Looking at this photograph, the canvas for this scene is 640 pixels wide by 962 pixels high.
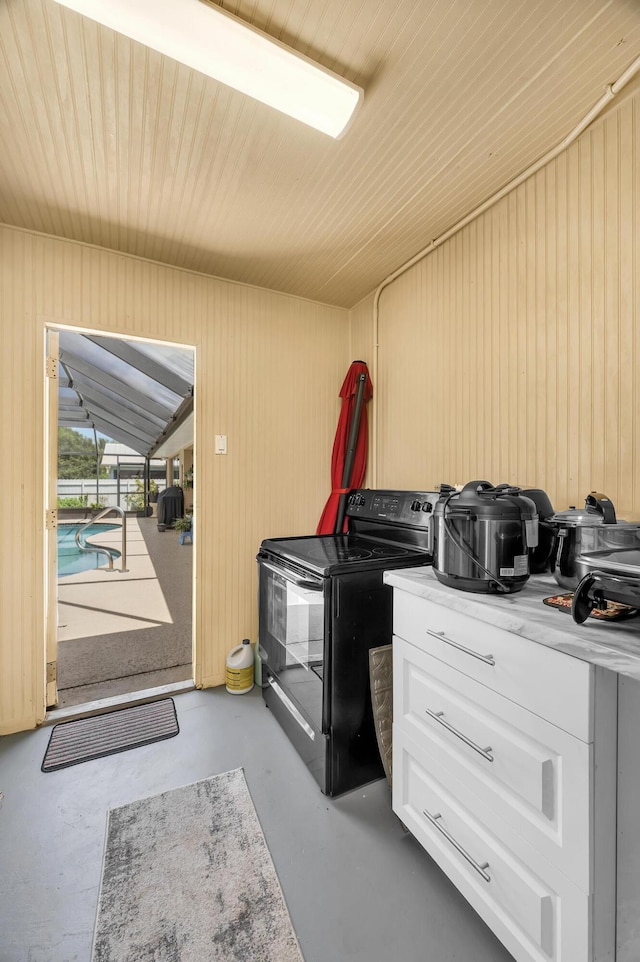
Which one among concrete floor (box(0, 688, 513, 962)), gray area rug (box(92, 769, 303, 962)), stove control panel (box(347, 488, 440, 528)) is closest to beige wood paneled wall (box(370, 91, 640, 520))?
stove control panel (box(347, 488, 440, 528))

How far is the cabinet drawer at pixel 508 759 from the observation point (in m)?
0.84

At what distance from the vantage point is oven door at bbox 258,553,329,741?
Result: 163 cm

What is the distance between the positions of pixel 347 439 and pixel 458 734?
1915mm

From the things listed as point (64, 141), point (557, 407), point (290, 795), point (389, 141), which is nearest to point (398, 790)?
point (290, 795)

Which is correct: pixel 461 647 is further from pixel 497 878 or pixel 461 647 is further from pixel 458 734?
pixel 497 878

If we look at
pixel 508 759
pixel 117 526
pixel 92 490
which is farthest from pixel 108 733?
pixel 117 526

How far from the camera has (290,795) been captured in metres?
1.63

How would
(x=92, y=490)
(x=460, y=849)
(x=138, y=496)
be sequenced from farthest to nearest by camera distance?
(x=138, y=496) → (x=92, y=490) → (x=460, y=849)

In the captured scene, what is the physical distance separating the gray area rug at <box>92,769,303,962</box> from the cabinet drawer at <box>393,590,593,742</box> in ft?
3.00

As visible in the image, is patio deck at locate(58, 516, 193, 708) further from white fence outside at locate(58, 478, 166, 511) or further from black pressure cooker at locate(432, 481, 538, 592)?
black pressure cooker at locate(432, 481, 538, 592)

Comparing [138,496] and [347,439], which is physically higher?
[347,439]

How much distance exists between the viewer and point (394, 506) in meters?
2.09

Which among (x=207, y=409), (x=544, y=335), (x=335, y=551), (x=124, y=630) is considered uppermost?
Result: (x=544, y=335)

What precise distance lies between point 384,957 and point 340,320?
3182 millimetres
